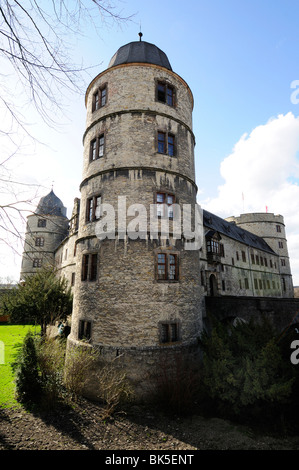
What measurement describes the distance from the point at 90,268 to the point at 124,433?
22.7 feet

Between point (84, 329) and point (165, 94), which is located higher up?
point (165, 94)

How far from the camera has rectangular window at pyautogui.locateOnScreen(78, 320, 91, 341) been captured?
11.8 meters

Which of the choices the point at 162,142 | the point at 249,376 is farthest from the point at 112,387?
the point at 162,142

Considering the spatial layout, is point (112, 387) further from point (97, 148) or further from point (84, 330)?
point (97, 148)

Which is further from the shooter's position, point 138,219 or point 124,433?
point 138,219

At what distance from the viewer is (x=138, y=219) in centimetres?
1188

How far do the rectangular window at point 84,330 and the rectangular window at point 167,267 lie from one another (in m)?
4.28

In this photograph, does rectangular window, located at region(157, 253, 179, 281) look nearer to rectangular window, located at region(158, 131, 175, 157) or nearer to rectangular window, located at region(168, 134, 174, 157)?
rectangular window, located at region(158, 131, 175, 157)

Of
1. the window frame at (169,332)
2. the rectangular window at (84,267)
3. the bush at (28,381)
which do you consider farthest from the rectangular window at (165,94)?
the bush at (28,381)

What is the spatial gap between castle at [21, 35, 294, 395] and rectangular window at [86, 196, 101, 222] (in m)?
0.06

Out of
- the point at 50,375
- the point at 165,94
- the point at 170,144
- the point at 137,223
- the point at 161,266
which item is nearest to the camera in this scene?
the point at 50,375

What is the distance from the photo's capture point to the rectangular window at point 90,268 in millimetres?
12386
